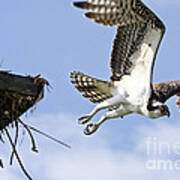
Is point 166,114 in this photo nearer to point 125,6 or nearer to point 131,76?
point 131,76

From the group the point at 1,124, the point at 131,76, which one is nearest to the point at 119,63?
the point at 131,76

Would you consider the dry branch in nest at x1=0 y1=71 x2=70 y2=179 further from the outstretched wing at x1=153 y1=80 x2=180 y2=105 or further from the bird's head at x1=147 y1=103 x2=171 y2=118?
the outstretched wing at x1=153 y1=80 x2=180 y2=105

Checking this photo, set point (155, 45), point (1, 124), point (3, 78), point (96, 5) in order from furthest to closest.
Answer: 1. point (155, 45)
2. point (96, 5)
3. point (1, 124)
4. point (3, 78)

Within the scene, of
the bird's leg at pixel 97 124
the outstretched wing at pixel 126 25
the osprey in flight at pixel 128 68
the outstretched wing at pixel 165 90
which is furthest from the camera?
the outstretched wing at pixel 165 90

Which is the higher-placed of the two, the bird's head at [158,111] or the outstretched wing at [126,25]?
the outstretched wing at [126,25]

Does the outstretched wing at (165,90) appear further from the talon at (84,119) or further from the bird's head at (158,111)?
the talon at (84,119)

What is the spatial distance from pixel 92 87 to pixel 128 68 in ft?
1.43

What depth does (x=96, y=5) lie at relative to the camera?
6398 millimetres

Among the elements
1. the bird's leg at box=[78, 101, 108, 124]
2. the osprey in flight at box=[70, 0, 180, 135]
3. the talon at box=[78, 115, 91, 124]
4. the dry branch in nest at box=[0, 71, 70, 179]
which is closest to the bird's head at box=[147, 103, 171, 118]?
the osprey in flight at box=[70, 0, 180, 135]

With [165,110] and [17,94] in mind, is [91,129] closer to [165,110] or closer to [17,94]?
[165,110]

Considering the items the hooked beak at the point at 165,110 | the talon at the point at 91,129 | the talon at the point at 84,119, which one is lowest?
the talon at the point at 91,129

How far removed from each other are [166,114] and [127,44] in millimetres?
849

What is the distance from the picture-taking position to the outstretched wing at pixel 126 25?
6.41 m

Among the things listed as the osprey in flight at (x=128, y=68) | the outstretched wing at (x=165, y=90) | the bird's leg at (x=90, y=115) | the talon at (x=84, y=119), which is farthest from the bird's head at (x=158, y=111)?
the talon at (x=84, y=119)
